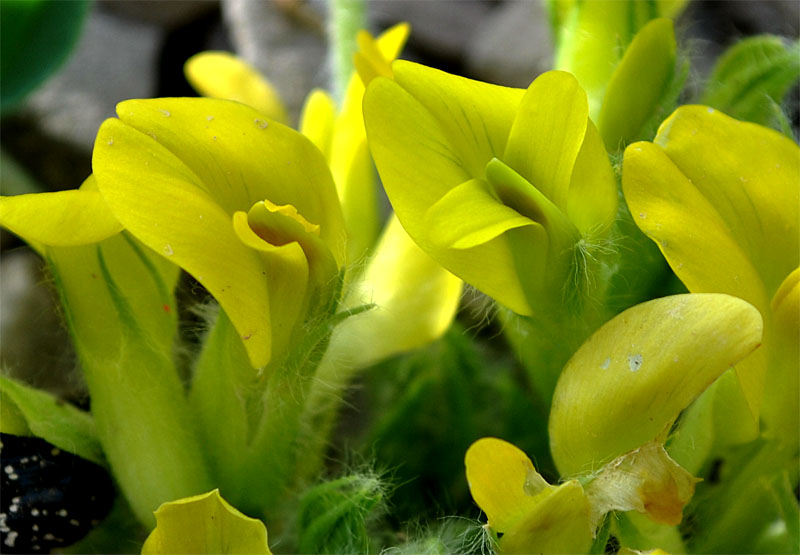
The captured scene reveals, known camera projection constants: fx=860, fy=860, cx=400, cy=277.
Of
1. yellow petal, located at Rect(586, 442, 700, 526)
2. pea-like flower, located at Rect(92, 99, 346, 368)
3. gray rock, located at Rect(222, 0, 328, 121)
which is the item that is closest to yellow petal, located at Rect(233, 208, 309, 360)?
pea-like flower, located at Rect(92, 99, 346, 368)

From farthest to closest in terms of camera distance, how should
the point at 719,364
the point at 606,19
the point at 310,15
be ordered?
the point at 310,15
the point at 606,19
the point at 719,364

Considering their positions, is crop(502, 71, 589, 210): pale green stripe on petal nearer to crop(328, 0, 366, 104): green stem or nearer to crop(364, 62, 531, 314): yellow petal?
crop(364, 62, 531, 314): yellow petal

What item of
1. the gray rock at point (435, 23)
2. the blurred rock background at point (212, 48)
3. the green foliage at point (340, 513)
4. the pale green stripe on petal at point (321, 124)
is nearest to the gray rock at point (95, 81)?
the blurred rock background at point (212, 48)

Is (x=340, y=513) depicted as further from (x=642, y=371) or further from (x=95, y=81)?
(x=95, y=81)

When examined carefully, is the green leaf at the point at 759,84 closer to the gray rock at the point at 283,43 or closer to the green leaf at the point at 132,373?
the green leaf at the point at 132,373

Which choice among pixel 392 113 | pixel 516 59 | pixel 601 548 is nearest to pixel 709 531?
pixel 601 548

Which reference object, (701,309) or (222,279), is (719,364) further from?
(222,279)
